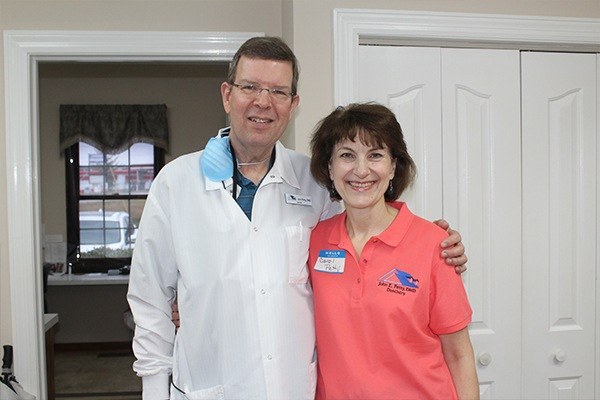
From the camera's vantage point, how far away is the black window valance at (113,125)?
20.0 feet

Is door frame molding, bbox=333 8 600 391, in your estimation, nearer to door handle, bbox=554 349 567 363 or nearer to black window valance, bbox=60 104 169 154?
door handle, bbox=554 349 567 363

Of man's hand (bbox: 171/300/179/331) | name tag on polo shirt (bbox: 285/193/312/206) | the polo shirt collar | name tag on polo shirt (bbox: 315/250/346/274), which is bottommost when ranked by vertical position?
man's hand (bbox: 171/300/179/331)

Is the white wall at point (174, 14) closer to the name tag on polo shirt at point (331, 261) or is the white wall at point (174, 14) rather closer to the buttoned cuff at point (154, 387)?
the name tag on polo shirt at point (331, 261)

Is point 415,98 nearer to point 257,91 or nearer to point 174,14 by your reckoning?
point 257,91

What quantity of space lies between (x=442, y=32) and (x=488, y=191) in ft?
2.05

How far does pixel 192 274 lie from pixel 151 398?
0.39 metres

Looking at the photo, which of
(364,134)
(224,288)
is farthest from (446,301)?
(224,288)

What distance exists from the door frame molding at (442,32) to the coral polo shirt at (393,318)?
0.79 metres

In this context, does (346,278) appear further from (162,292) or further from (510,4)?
(510,4)

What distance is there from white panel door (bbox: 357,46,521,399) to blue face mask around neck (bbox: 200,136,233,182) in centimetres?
72

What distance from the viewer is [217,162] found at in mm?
1528

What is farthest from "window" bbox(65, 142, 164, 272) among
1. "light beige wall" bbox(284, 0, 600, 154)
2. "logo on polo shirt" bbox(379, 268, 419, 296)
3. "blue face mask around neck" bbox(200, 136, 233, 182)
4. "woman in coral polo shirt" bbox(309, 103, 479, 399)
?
"logo on polo shirt" bbox(379, 268, 419, 296)

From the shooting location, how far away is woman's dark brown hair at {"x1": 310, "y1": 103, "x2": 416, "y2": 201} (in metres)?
1.39

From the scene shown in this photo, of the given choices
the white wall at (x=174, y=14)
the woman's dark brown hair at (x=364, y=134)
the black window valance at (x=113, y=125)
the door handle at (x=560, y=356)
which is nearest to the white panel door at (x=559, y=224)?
the door handle at (x=560, y=356)
